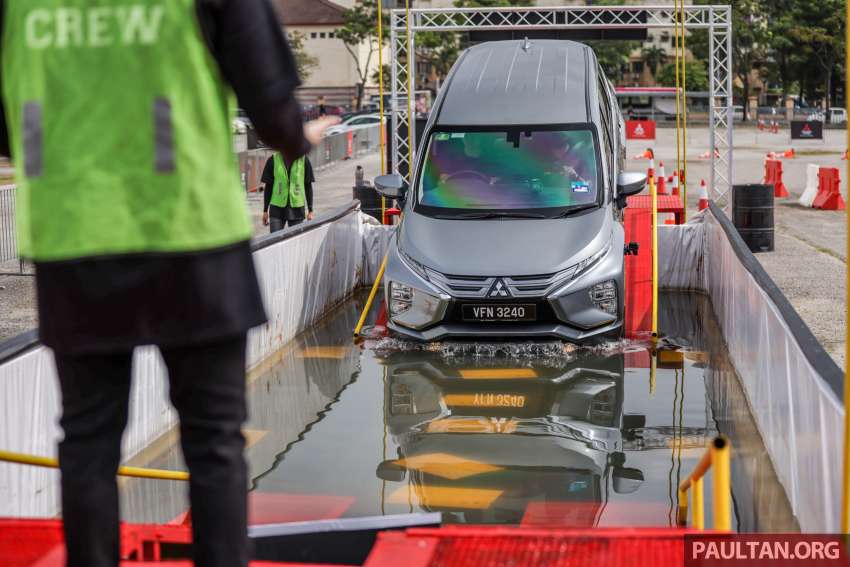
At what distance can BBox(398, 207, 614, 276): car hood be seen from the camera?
32.9 ft

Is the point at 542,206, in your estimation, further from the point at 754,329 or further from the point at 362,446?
the point at 362,446

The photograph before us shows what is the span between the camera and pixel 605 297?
10.1 meters

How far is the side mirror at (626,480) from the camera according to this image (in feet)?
21.4

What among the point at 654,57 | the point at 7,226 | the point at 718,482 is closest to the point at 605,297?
the point at 718,482

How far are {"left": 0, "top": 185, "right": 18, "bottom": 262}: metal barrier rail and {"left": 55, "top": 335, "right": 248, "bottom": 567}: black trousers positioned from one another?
12675 mm

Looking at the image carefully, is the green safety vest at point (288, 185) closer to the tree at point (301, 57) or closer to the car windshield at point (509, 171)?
the car windshield at point (509, 171)

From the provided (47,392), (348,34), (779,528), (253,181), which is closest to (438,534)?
(779,528)

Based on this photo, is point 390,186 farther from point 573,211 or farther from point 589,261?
point 589,261

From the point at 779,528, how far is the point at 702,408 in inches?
109

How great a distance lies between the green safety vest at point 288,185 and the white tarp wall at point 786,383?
5086 millimetres

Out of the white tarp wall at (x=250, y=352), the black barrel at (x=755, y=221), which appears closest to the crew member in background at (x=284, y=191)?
the white tarp wall at (x=250, y=352)

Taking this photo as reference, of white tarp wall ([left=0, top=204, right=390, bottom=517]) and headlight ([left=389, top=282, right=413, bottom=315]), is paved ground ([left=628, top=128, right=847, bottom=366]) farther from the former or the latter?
white tarp wall ([left=0, top=204, right=390, bottom=517])

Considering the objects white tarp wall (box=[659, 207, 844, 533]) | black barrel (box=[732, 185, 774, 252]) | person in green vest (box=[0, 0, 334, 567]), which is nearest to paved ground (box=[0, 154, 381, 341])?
white tarp wall (box=[659, 207, 844, 533])

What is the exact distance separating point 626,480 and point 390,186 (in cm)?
524
